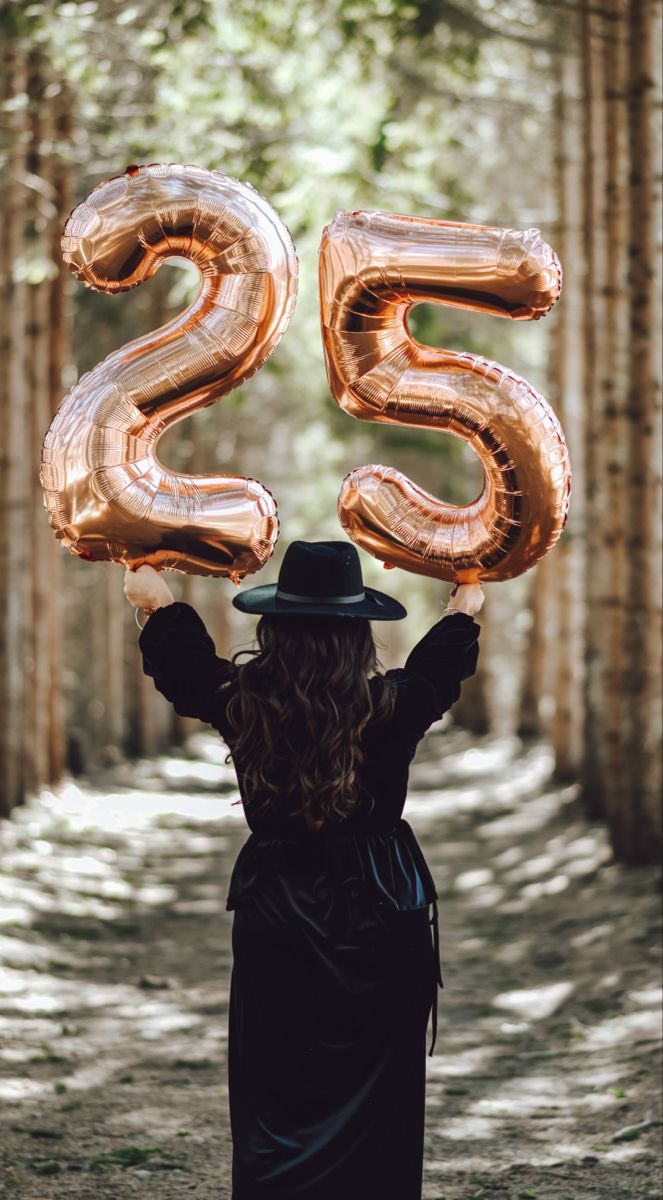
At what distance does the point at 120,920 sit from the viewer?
10742 mm

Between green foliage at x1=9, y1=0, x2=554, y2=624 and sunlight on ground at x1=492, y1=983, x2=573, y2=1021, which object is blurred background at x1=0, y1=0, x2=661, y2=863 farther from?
sunlight on ground at x1=492, y1=983, x2=573, y2=1021

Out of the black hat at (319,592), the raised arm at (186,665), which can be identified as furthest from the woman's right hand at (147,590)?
the black hat at (319,592)

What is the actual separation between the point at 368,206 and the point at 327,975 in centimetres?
1046

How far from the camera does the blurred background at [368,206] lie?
10.5 meters

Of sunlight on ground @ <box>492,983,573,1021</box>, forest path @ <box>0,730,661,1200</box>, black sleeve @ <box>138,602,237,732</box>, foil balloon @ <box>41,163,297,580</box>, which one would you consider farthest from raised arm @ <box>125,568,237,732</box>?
sunlight on ground @ <box>492,983,573,1021</box>

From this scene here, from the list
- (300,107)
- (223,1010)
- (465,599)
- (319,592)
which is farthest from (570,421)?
(319,592)

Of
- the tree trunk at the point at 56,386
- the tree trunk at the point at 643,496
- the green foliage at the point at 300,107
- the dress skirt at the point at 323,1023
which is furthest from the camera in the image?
the tree trunk at the point at 56,386

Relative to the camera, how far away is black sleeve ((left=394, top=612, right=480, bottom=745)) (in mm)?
3863

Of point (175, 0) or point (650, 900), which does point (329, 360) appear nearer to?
point (650, 900)

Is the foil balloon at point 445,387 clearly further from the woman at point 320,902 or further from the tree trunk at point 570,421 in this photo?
the tree trunk at point 570,421

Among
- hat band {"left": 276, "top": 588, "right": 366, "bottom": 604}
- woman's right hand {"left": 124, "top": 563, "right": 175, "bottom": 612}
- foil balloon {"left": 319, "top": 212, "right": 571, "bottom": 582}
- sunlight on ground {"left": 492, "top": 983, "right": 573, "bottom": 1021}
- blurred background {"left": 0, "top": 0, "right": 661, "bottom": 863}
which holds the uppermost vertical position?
blurred background {"left": 0, "top": 0, "right": 661, "bottom": 863}

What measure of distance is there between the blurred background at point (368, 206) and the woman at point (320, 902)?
6.86 metres

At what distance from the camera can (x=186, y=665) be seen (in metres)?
3.91

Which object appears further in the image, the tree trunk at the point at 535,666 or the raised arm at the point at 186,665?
the tree trunk at the point at 535,666
